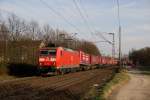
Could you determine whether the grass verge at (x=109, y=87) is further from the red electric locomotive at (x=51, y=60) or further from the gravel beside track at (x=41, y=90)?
the red electric locomotive at (x=51, y=60)

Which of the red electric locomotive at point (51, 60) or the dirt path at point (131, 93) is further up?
the red electric locomotive at point (51, 60)

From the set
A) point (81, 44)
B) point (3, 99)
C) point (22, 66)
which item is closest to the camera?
point (3, 99)

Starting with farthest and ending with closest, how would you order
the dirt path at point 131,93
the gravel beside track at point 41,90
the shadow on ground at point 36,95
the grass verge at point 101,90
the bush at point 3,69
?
the bush at point 3,69 < the gravel beside track at point 41,90 < the dirt path at point 131,93 < the shadow on ground at point 36,95 < the grass verge at point 101,90

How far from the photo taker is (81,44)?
123 meters

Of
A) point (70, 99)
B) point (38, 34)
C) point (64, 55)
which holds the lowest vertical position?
point (70, 99)

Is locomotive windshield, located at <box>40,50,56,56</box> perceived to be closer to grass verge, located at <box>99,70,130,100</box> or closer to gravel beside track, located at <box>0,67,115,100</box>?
gravel beside track, located at <box>0,67,115,100</box>

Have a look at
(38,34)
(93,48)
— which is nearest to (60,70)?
(38,34)

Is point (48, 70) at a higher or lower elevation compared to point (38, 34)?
lower

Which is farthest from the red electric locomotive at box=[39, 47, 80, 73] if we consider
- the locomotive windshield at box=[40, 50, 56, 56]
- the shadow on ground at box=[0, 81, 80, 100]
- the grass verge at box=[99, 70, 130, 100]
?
the shadow on ground at box=[0, 81, 80, 100]

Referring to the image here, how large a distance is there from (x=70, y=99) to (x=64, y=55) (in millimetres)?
25619

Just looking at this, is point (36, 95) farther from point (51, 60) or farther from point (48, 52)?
point (48, 52)

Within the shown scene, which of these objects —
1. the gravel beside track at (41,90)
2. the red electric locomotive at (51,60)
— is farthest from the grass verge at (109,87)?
the red electric locomotive at (51,60)

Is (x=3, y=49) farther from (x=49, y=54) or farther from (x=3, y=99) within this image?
(x=3, y=99)

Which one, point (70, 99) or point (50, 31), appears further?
point (50, 31)
